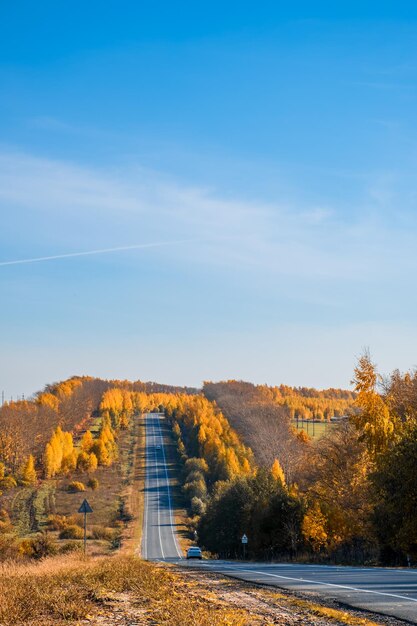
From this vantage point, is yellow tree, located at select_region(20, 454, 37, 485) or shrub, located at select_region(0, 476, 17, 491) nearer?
shrub, located at select_region(0, 476, 17, 491)

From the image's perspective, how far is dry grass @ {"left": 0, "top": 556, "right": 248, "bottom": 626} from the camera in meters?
9.23

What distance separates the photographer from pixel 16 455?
126 m

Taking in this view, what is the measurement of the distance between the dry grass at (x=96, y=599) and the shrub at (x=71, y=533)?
73567 mm

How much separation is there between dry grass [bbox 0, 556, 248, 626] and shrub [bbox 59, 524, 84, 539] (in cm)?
7357

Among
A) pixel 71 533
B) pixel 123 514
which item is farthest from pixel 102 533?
pixel 123 514

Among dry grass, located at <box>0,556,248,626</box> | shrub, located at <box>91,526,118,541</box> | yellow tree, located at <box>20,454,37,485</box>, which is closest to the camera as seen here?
dry grass, located at <box>0,556,248,626</box>

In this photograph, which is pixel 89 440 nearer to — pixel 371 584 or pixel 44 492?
pixel 44 492

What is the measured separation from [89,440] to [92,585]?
148619mm

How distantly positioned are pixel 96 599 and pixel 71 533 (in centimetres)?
7774

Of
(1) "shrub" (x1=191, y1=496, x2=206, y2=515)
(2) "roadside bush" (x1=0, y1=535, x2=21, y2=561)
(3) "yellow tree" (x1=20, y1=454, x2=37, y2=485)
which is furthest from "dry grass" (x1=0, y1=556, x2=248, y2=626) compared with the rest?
(3) "yellow tree" (x1=20, y1=454, x2=37, y2=485)

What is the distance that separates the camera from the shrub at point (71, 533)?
83188 mm

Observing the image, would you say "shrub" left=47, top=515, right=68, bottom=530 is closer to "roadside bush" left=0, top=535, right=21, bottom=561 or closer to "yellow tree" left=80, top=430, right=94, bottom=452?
"yellow tree" left=80, top=430, right=94, bottom=452

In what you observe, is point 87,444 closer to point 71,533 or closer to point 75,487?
point 75,487

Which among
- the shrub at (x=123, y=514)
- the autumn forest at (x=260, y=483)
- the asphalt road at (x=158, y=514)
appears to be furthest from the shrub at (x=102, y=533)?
the shrub at (x=123, y=514)
